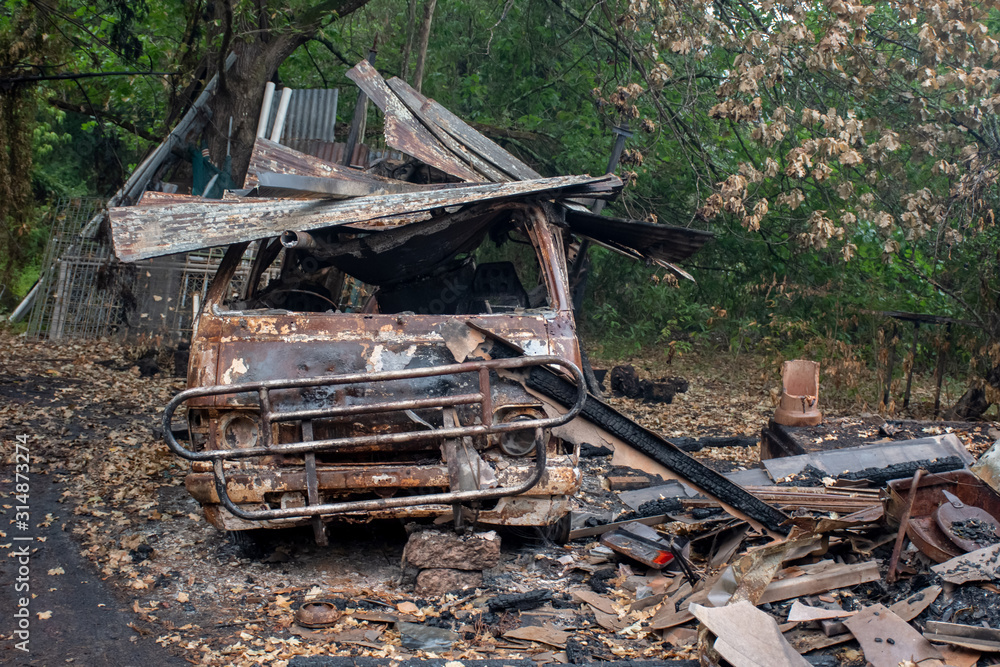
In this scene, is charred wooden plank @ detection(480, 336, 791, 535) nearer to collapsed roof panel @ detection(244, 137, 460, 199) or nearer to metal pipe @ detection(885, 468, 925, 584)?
metal pipe @ detection(885, 468, 925, 584)

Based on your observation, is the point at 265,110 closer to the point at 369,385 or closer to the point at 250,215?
the point at 250,215

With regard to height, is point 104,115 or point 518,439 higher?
point 104,115

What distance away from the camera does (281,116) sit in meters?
10.5

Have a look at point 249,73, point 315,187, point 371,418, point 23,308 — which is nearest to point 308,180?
point 315,187

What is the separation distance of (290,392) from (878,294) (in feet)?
34.1

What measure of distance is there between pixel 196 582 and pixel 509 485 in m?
1.74

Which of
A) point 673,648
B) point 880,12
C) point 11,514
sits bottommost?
point 11,514

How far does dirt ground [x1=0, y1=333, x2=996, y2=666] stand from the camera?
342 cm

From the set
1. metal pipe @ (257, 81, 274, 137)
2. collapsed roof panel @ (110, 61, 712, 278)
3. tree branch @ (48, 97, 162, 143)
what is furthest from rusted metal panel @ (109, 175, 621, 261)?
tree branch @ (48, 97, 162, 143)

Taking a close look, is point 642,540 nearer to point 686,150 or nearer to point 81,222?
point 686,150

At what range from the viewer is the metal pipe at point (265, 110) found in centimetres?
973

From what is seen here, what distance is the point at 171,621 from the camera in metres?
3.65

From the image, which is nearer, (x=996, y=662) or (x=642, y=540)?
(x=996, y=662)

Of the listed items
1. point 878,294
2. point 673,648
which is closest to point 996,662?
point 673,648
